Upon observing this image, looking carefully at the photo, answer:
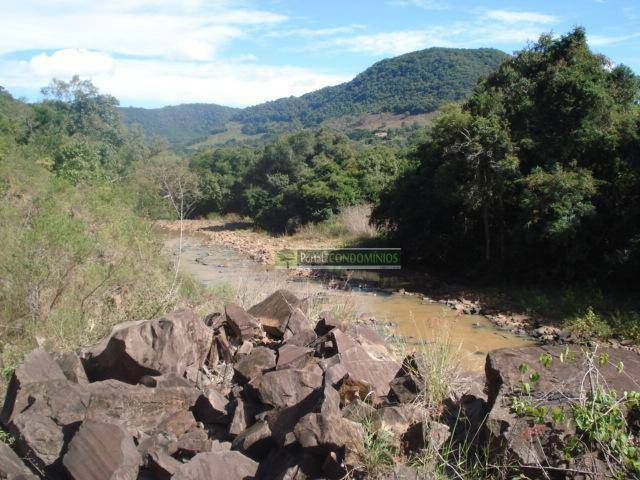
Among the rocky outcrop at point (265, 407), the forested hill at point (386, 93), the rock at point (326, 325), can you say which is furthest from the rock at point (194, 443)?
the forested hill at point (386, 93)

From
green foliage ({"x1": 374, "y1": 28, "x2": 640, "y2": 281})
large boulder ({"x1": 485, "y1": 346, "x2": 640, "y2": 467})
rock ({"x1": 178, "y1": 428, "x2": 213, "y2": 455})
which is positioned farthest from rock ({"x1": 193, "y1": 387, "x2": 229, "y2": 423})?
green foliage ({"x1": 374, "y1": 28, "x2": 640, "y2": 281})

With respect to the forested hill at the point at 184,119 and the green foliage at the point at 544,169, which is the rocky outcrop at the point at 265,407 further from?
the forested hill at the point at 184,119

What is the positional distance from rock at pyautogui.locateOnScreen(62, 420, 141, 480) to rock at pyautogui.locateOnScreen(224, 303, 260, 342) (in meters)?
1.89

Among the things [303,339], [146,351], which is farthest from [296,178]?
[146,351]

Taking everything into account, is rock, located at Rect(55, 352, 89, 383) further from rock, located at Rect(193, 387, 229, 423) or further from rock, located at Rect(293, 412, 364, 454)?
rock, located at Rect(293, 412, 364, 454)

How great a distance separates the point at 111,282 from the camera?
7668mm

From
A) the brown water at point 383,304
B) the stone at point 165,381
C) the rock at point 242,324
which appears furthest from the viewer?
the brown water at point 383,304

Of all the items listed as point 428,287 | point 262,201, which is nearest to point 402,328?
point 428,287

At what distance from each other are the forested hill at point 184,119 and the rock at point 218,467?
4078 inches

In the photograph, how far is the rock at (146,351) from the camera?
4.63m

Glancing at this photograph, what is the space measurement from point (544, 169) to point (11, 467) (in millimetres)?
12774

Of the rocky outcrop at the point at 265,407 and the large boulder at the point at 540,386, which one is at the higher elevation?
the large boulder at the point at 540,386

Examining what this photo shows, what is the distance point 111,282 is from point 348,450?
17.7 feet

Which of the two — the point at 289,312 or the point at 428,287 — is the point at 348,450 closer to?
the point at 289,312
